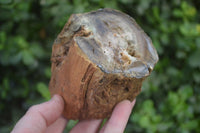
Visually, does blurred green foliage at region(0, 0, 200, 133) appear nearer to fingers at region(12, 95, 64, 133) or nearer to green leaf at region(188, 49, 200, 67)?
green leaf at region(188, 49, 200, 67)

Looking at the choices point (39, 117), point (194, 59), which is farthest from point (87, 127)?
point (194, 59)

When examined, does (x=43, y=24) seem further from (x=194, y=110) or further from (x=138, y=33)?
(x=194, y=110)

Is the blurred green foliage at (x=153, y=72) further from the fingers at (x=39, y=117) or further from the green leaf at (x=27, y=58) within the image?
the fingers at (x=39, y=117)

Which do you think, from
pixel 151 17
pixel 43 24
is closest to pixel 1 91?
pixel 43 24

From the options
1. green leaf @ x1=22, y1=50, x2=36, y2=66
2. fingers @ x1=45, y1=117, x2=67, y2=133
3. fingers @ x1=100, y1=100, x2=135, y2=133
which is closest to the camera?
fingers @ x1=100, y1=100, x2=135, y2=133

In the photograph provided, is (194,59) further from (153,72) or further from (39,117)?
(39,117)

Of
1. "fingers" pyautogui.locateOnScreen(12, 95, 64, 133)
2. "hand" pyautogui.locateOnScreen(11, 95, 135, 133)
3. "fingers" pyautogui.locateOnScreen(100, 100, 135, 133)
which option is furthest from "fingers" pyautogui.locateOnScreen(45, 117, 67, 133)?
"fingers" pyautogui.locateOnScreen(100, 100, 135, 133)
